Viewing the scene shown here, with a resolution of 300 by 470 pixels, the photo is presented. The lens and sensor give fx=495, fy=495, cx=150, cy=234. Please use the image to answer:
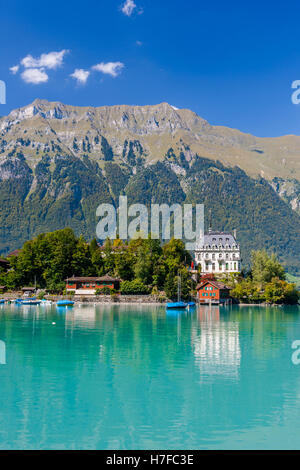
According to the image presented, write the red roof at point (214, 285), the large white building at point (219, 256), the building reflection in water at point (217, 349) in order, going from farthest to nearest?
the large white building at point (219, 256) → the red roof at point (214, 285) → the building reflection in water at point (217, 349)

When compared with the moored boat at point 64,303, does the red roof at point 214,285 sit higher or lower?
higher

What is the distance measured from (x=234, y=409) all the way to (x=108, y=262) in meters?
114

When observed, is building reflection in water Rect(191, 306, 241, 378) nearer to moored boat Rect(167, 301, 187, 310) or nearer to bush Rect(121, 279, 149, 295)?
moored boat Rect(167, 301, 187, 310)

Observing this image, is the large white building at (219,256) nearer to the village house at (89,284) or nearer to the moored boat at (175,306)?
the village house at (89,284)

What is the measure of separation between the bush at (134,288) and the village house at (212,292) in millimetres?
15143

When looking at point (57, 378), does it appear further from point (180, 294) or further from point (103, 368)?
point (180, 294)

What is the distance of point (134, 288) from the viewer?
12975 centimetres


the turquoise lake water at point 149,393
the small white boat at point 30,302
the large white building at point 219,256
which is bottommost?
the small white boat at point 30,302

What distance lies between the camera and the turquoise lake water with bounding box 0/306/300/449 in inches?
943

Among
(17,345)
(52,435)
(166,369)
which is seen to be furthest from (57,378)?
(17,345)

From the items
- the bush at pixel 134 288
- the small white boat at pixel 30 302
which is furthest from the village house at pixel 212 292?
the small white boat at pixel 30 302

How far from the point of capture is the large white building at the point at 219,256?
543 ft

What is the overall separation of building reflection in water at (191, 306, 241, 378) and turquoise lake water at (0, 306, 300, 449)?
0.10 meters

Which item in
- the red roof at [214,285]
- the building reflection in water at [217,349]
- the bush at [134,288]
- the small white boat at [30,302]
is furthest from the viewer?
the red roof at [214,285]
